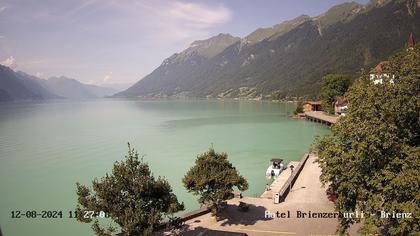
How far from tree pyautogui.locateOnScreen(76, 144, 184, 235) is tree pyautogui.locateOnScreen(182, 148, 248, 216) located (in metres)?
6.22

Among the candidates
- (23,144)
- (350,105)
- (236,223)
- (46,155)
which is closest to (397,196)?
(350,105)

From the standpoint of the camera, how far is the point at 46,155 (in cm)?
7994

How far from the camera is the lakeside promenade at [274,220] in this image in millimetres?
27109

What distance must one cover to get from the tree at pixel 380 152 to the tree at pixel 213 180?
8865mm

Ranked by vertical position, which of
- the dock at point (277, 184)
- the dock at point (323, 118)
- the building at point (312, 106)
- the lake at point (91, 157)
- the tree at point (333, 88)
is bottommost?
the lake at point (91, 157)

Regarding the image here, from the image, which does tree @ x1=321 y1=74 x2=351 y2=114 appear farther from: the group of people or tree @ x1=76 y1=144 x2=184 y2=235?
tree @ x1=76 y1=144 x2=184 y2=235

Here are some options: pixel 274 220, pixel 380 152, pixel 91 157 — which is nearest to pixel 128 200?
pixel 274 220

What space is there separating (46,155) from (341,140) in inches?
2907

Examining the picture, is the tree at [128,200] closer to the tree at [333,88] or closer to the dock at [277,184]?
the dock at [277,184]

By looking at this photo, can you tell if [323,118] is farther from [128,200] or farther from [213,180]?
[128,200]

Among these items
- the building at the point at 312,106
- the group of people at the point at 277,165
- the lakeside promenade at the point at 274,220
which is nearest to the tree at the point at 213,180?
the lakeside promenade at the point at 274,220

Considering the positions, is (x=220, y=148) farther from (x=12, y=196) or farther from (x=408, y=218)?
(x=408, y=218)

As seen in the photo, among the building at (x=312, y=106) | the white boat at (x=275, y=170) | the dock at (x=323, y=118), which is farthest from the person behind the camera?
the building at (x=312, y=106)

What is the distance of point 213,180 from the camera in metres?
29.8
